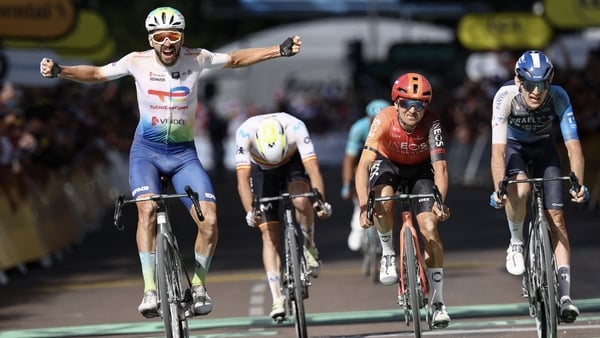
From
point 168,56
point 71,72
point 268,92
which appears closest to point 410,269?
point 168,56

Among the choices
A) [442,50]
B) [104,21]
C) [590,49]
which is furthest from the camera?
[442,50]

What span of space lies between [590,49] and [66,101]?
11.1 meters

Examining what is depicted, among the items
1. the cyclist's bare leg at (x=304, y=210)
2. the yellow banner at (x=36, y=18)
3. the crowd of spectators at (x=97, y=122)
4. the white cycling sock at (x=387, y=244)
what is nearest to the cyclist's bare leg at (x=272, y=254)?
the cyclist's bare leg at (x=304, y=210)

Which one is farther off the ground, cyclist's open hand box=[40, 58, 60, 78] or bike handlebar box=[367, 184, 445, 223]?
cyclist's open hand box=[40, 58, 60, 78]

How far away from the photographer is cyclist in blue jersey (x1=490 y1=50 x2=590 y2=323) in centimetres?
1188

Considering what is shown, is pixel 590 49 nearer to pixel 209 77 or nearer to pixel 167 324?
pixel 167 324

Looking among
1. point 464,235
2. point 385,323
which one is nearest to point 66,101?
point 464,235

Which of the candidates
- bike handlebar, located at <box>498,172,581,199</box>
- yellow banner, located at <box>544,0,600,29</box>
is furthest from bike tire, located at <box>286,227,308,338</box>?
yellow banner, located at <box>544,0,600,29</box>

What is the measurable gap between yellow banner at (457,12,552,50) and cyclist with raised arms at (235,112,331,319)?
18.0 m

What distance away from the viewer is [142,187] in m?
12.0

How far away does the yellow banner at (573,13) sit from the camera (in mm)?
26203

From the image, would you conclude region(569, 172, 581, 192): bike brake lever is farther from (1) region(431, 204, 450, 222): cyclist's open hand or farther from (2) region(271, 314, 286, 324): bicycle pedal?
(2) region(271, 314, 286, 324): bicycle pedal

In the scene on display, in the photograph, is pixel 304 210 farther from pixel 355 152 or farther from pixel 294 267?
pixel 355 152

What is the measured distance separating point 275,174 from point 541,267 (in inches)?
120
